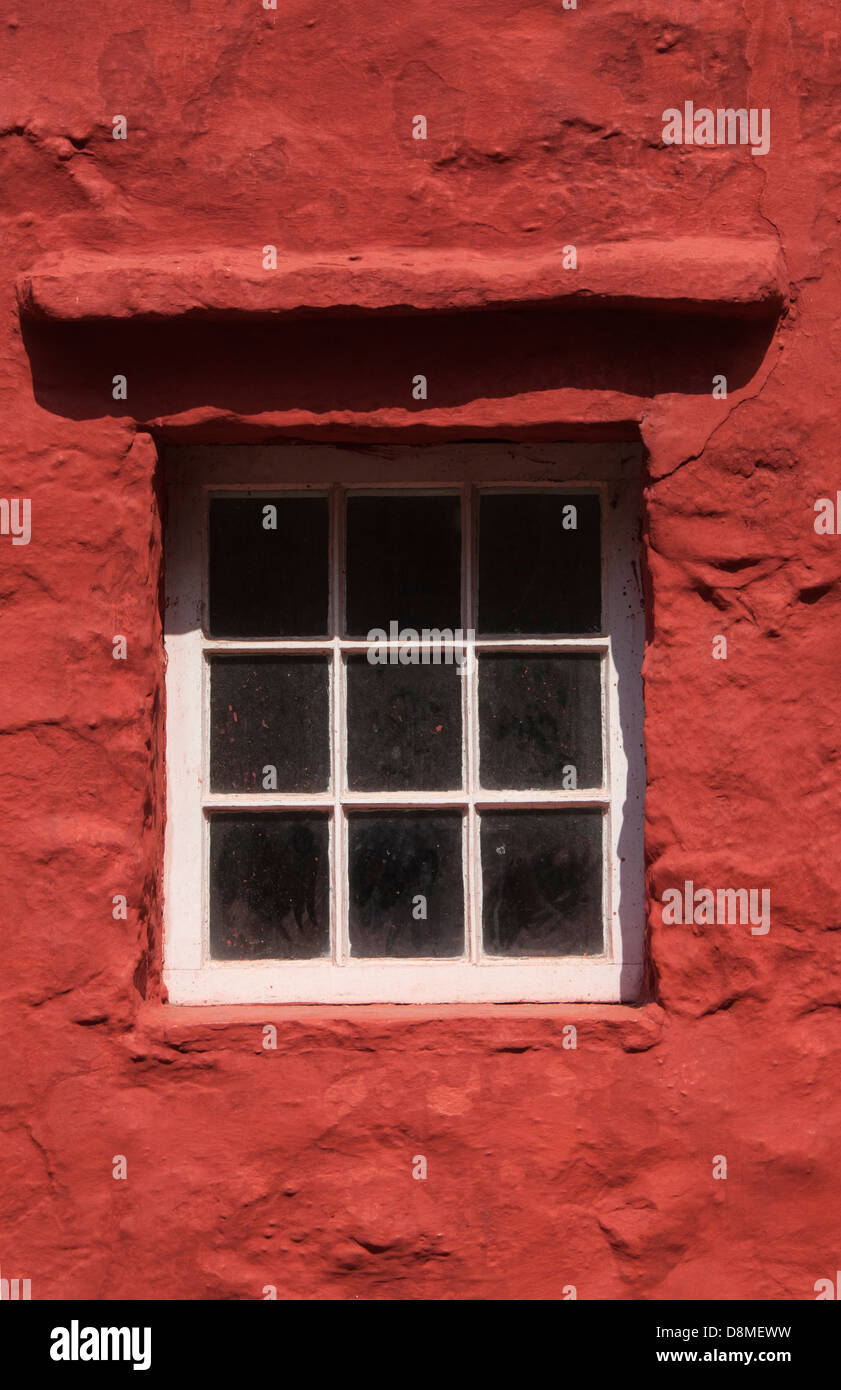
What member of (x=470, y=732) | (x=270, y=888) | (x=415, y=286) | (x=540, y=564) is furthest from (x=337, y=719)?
(x=415, y=286)

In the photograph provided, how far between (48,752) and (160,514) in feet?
1.82

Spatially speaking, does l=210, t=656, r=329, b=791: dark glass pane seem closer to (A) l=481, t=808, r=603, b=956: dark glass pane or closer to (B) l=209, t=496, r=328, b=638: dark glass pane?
(B) l=209, t=496, r=328, b=638: dark glass pane

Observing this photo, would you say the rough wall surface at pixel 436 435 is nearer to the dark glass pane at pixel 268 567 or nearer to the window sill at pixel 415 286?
the window sill at pixel 415 286

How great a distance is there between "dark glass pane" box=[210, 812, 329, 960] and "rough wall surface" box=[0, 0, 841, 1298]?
18cm

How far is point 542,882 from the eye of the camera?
Answer: 105 inches

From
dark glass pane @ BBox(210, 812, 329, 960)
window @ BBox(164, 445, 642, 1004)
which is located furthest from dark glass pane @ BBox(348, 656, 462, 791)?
dark glass pane @ BBox(210, 812, 329, 960)

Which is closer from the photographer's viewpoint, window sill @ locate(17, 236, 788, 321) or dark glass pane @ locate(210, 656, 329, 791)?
window sill @ locate(17, 236, 788, 321)

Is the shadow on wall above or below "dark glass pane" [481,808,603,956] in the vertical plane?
above

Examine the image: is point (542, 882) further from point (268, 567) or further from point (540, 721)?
point (268, 567)

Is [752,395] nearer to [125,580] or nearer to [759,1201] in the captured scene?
[125,580]

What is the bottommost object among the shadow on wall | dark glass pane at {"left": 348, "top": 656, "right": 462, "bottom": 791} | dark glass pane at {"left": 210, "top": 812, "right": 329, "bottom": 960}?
dark glass pane at {"left": 210, "top": 812, "right": 329, "bottom": 960}

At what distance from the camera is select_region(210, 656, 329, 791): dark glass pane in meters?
2.67

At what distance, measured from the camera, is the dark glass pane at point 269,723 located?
2666 millimetres

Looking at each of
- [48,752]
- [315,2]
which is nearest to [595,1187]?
[48,752]
